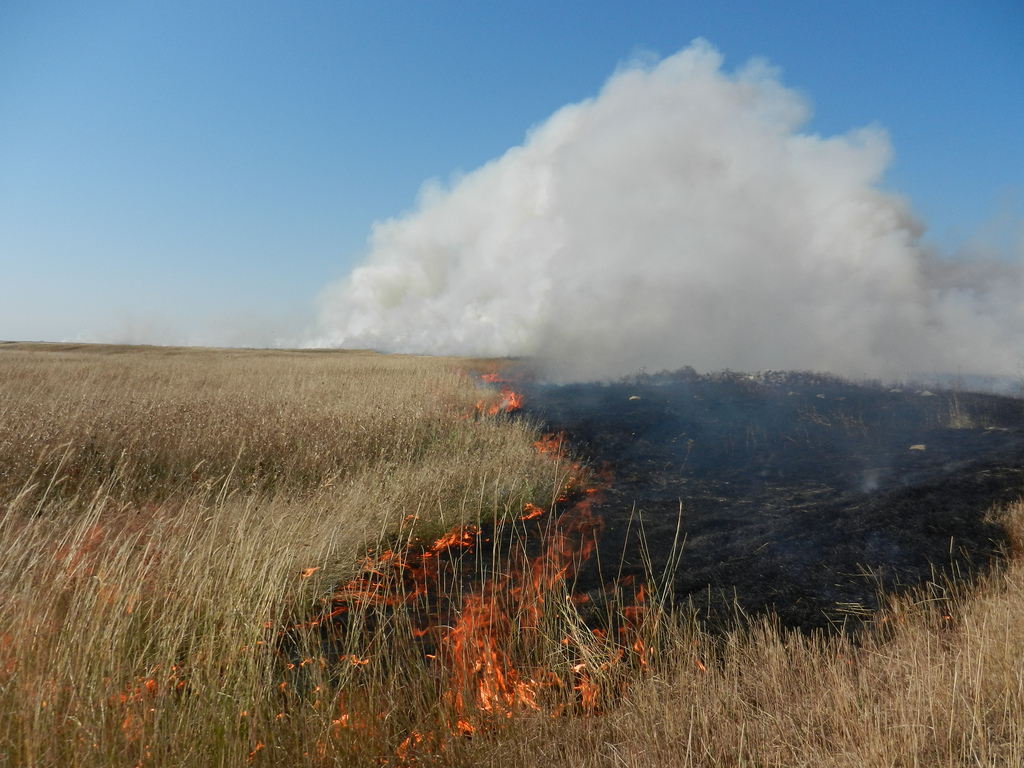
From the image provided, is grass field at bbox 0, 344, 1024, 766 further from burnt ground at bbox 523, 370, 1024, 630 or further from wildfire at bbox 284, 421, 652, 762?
burnt ground at bbox 523, 370, 1024, 630

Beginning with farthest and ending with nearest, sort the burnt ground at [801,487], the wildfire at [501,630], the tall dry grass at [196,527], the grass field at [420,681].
Result: the burnt ground at [801,487] → the wildfire at [501,630] → the tall dry grass at [196,527] → the grass field at [420,681]

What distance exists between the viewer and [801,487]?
7.64 meters

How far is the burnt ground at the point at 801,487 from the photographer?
4.99 m

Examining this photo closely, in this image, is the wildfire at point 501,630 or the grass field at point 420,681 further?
the wildfire at point 501,630

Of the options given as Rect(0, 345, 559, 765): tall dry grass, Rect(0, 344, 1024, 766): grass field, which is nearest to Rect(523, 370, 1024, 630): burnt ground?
Rect(0, 344, 1024, 766): grass field

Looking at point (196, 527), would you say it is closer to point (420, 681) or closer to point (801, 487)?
point (420, 681)

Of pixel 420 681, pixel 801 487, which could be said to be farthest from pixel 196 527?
pixel 801 487

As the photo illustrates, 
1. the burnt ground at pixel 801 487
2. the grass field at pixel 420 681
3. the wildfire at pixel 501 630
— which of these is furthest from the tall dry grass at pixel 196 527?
the burnt ground at pixel 801 487

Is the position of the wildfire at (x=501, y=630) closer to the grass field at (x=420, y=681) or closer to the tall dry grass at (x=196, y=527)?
the grass field at (x=420, y=681)

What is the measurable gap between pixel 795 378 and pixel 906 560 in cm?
1221

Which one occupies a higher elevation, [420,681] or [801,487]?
[801,487]

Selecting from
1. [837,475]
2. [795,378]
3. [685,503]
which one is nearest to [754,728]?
[685,503]

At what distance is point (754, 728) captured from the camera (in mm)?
2941

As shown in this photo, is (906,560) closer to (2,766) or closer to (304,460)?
(2,766)
